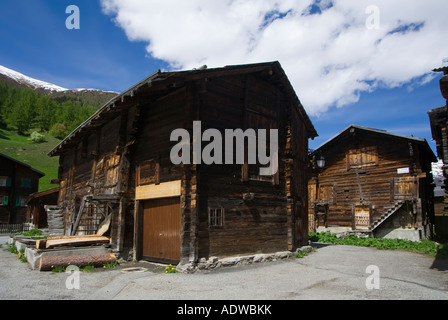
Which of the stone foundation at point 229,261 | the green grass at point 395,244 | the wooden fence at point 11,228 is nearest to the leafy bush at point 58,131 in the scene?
the wooden fence at point 11,228

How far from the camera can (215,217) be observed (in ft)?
37.5

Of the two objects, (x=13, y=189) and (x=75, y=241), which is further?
(x=13, y=189)

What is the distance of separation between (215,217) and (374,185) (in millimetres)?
16356

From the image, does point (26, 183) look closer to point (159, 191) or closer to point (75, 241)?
point (75, 241)

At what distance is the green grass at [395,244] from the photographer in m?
16.2

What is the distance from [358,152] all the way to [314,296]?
65.2 ft

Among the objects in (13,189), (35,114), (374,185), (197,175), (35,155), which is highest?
(35,114)

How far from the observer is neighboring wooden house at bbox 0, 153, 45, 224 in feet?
135

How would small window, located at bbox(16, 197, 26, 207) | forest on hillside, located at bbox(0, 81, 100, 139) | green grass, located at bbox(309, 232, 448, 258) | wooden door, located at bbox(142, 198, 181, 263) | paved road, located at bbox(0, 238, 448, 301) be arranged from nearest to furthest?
paved road, located at bbox(0, 238, 448, 301) < wooden door, located at bbox(142, 198, 181, 263) < green grass, located at bbox(309, 232, 448, 258) < small window, located at bbox(16, 197, 26, 207) < forest on hillside, located at bbox(0, 81, 100, 139)

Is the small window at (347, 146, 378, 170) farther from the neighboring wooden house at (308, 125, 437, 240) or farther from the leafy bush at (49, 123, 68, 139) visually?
the leafy bush at (49, 123, 68, 139)

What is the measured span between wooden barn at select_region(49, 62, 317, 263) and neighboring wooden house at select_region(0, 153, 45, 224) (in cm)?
3249
